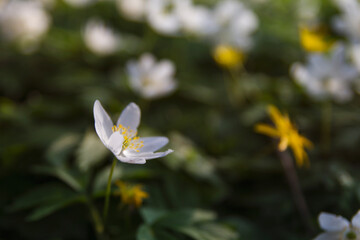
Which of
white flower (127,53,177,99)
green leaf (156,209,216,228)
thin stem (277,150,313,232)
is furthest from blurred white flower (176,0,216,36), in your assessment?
green leaf (156,209,216,228)

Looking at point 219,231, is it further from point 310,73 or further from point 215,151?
point 310,73

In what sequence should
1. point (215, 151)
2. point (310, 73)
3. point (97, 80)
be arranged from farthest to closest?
1. point (97, 80)
2. point (215, 151)
3. point (310, 73)

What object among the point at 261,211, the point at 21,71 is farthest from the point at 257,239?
the point at 21,71

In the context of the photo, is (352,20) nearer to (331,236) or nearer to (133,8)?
(331,236)

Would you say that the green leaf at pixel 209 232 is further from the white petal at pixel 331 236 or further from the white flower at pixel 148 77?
the white flower at pixel 148 77

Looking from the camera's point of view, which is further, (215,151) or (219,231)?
(215,151)

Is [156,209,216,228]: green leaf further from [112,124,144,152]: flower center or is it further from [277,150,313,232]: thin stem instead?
[277,150,313,232]: thin stem

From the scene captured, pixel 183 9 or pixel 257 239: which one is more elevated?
pixel 183 9

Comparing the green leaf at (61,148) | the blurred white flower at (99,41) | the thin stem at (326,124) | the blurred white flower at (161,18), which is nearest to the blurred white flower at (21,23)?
the blurred white flower at (99,41)
